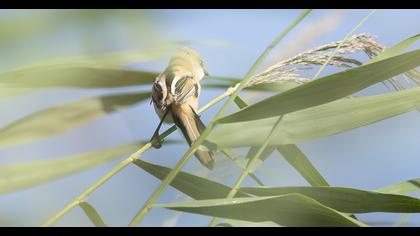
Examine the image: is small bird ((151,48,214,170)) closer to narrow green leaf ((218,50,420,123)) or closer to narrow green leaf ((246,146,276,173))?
narrow green leaf ((246,146,276,173))

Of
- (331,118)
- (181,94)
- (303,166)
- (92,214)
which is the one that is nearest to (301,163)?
(303,166)

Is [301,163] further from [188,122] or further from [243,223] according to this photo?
[188,122]

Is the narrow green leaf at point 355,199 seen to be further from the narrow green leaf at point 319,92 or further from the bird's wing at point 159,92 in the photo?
the bird's wing at point 159,92

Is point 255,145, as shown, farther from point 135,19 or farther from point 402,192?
point 135,19

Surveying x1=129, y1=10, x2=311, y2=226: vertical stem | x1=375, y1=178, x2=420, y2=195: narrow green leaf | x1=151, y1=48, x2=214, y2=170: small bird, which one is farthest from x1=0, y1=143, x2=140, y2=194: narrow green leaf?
x1=375, y1=178, x2=420, y2=195: narrow green leaf

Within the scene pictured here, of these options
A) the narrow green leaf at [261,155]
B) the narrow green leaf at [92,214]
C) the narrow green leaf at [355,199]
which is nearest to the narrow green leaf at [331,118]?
the narrow green leaf at [261,155]

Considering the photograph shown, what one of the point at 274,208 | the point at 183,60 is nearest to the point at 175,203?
the point at 274,208
